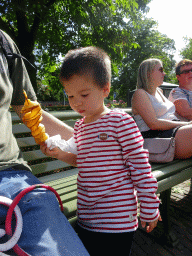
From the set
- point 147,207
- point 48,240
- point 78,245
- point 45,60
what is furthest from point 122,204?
point 45,60

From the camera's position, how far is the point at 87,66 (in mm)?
1143

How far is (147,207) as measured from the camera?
1.11 meters

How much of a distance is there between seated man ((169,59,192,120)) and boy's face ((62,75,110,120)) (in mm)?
2121

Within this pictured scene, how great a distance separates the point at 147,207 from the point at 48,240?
522 millimetres

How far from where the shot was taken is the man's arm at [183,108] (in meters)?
2.93

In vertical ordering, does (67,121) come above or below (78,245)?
above

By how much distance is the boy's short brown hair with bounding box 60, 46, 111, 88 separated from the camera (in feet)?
3.72

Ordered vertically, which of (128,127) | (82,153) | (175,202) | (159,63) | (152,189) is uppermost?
(159,63)

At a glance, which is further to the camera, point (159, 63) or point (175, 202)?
point (175, 202)

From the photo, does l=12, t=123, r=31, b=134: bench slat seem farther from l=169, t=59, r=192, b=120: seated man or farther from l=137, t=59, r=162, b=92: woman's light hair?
l=169, t=59, r=192, b=120: seated man

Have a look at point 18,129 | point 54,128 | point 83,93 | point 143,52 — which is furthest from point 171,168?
point 143,52

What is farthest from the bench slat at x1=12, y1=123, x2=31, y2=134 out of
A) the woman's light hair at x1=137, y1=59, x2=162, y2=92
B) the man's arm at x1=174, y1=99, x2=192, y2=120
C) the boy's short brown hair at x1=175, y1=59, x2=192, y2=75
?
the boy's short brown hair at x1=175, y1=59, x2=192, y2=75

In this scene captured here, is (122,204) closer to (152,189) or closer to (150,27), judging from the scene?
(152,189)

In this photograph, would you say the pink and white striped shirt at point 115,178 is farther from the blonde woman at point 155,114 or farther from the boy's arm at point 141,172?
the blonde woman at point 155,114
